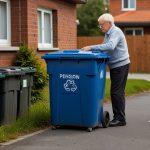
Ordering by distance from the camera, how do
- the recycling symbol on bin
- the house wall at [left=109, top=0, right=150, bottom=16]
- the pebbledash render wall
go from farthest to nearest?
the house wall at [left=109, top=0, right=150, bottom=16], the pebbledash render wall, the recycling symbol on bin

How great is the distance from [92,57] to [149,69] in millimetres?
21173

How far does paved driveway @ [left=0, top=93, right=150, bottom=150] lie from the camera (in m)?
7.83

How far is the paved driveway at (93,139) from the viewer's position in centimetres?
783

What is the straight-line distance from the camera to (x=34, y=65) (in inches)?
493

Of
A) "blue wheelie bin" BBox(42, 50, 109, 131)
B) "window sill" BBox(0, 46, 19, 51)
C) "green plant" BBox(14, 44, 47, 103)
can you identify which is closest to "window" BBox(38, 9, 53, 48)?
"window sill" BBox(0, 46, 19, 51)

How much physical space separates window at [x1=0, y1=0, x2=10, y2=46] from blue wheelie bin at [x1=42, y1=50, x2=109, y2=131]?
14.6 ft

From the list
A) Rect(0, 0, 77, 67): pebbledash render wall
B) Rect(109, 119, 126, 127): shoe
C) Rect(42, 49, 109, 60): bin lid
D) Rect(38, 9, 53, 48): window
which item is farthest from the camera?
Rect(38, 9, 53, 48): window

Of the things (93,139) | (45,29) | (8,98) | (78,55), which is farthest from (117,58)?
(45,29)

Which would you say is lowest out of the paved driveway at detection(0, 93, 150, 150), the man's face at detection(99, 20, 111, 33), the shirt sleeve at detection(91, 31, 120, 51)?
the paved driveway at detection(0, 93, 150, 150)

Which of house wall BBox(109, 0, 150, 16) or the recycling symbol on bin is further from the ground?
house wall BBox(109, 0, 150, 16)

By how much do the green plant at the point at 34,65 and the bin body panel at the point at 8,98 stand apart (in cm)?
246

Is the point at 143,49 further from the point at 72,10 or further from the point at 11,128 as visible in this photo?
the point at 11,128

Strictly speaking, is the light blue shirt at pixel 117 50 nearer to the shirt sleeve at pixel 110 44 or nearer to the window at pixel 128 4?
the shirt sleeve at pixel 110 44

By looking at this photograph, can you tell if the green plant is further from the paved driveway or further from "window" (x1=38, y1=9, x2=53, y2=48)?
the paved driveway
